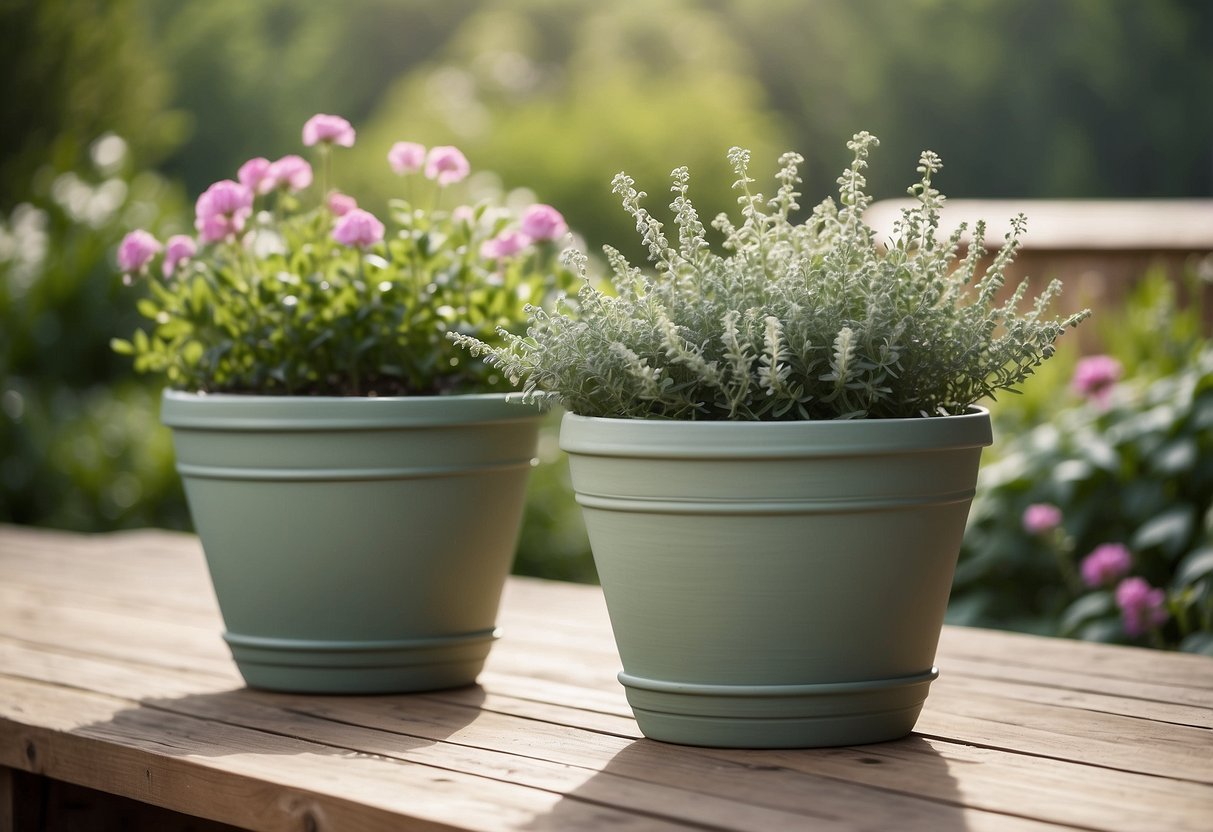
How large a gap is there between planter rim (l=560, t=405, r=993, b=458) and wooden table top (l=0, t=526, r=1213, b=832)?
0.34m

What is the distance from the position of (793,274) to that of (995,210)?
5375 mm

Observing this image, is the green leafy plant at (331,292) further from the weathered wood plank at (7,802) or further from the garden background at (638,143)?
the garden background at (638,143)

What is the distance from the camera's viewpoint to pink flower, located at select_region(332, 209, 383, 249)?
189 cm

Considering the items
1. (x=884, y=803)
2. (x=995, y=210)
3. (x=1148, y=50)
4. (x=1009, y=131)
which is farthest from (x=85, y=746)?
(x=1009, y=131)

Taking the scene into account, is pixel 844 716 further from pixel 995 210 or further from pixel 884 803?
pixel 995 210

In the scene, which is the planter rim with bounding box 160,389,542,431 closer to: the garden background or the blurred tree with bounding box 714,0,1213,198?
the garden background

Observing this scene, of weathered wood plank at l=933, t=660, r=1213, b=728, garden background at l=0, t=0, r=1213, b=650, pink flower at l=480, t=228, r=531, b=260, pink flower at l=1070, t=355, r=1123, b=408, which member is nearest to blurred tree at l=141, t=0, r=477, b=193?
garden background at l=0, t=0, r=1213, b=650

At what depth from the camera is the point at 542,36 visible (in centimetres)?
3500

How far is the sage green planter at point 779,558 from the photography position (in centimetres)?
148

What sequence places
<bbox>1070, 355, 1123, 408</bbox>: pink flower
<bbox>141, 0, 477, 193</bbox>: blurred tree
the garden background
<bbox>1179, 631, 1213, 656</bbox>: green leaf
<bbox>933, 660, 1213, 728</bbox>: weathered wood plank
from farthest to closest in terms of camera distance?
<bbox>141, 0, 477, 193</bbox>: blurred tree
<bbox>1070, 355, 1123, 408</bbox>: pink flower
the garden background
<bbox>1179, 631, 1213, 656</bbox>: green leaf
<bbox>933, 660, 1213, 728</bbox>: weathered wood plank

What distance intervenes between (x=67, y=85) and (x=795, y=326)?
7.19 metres

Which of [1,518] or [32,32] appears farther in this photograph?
[32,32]

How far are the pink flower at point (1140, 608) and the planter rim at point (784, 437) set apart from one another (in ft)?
4.24

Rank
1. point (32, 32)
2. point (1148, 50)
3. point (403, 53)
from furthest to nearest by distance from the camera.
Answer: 1. point (403, 53)
2. point (1148, 50)
3. point (32, 32)
